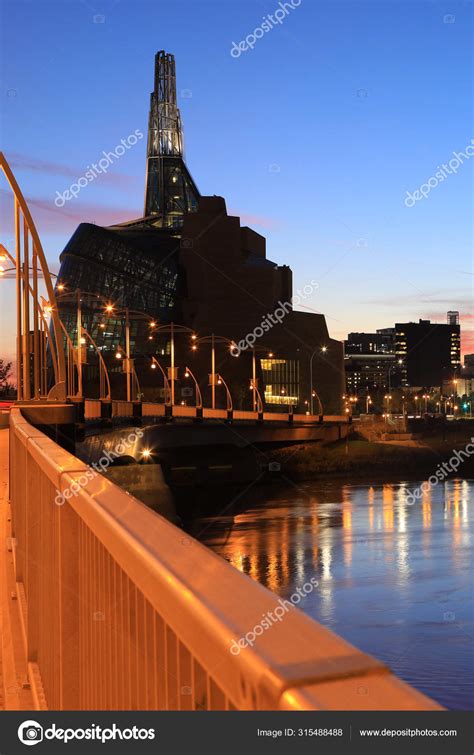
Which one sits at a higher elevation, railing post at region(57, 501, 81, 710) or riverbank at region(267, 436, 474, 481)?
railing post at region(57, 501, 81, 710)

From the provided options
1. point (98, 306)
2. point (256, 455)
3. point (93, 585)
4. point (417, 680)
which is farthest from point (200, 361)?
point (93, 585)

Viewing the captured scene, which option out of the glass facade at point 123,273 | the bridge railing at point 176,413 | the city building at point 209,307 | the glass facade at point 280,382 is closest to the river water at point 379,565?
the bridge railing at point 176,413

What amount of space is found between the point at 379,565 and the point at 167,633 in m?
43.1

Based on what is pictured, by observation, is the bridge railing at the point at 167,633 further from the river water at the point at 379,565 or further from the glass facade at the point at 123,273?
the glass facade at the point at 123,273

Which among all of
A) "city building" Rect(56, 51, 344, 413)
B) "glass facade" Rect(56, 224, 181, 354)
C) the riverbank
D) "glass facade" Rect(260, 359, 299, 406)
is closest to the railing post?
the riverbank

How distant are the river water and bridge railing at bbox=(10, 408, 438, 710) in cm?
1834

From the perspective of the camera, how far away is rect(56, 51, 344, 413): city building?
118 metres

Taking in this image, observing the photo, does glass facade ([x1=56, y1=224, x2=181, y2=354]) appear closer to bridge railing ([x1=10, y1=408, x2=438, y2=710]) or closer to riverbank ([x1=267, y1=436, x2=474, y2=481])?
riverbank ([x1=267, y1=436, x2=474, y2=481])

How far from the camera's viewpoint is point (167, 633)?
87.7 inches

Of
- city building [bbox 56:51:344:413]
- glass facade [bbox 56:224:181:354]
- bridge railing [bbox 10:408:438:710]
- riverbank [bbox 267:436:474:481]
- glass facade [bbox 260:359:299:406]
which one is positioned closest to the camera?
bridge railing [bbox 10:408:438:710]

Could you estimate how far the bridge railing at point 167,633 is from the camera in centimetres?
148
